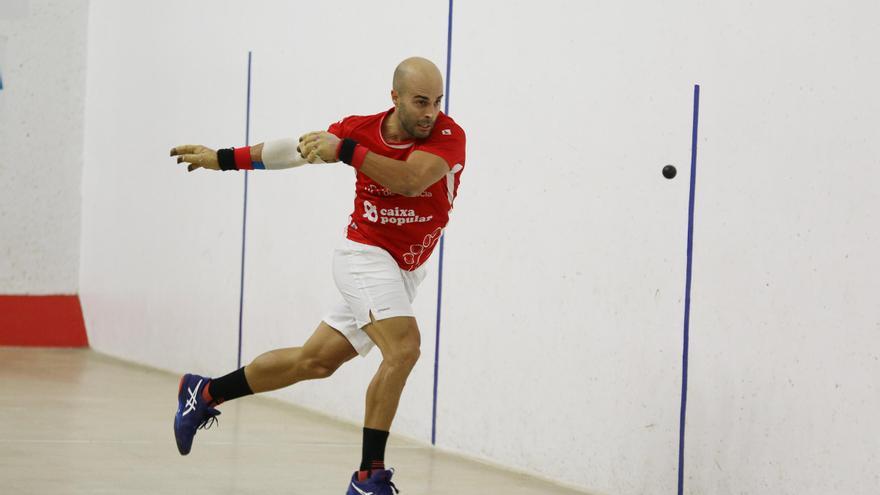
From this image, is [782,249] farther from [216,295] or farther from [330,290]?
[216,295]

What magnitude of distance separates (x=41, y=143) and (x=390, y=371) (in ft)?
17.8

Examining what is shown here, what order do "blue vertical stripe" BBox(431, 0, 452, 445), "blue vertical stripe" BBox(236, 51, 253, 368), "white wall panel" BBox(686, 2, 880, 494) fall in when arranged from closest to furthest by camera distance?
"white wall panel" BBox(686, 2, 880, 494), "blue vertical stripe" BBox(431, 0, 452, 445), "blue vertical stripe" BBox(236, 51, 253, 368)

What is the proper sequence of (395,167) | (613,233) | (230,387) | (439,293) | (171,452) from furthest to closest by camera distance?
(439,293) → (171,452) → (613,233) → (230,387) → (395,167)

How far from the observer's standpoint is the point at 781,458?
381 centimetres

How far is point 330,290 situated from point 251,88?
135 centimetres

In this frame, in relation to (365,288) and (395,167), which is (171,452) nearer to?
(365,288)

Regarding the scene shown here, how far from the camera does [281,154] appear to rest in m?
4.05

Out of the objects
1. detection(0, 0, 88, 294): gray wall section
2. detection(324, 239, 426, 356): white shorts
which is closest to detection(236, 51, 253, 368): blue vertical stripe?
detection(0, 0, 88, 294): gray wall section

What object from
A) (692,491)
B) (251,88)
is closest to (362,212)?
(692,491)

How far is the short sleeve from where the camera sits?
12.4 feet

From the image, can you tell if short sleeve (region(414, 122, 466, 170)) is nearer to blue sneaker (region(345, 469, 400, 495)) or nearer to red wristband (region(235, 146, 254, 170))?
red wristband (region(235, 146, 254, 170))

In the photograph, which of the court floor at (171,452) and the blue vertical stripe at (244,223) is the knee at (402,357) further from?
the blue vertical stripe at (244,223)

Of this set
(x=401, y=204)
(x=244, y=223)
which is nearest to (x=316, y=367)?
(x=401, y=204)

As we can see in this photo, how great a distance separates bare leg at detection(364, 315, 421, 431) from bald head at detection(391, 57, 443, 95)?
671 millimetres
